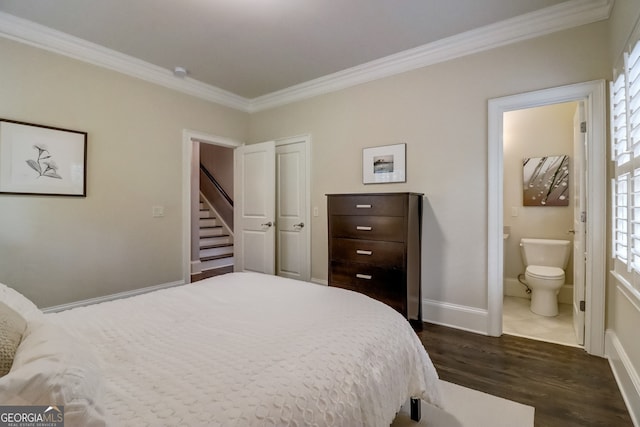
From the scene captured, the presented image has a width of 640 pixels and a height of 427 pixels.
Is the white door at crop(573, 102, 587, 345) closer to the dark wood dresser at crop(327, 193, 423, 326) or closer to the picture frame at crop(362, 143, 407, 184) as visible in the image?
the dark wood dresser at crop(327, 193, 423, 326)

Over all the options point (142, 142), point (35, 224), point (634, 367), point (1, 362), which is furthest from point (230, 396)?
point (142, 142)

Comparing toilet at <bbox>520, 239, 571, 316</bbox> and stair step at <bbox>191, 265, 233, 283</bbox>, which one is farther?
stair step at <bbox>191, 265, 233, 283</bbox>

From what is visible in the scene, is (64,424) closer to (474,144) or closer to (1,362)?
(1,362)

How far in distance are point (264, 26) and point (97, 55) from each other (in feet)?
5.71

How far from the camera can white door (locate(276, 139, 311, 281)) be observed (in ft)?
12.6

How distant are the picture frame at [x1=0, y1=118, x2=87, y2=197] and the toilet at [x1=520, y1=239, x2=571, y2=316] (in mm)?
4615

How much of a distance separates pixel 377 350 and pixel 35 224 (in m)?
3.09

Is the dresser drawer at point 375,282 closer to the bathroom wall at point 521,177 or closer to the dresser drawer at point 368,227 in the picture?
the dresser drawer at point 368,227

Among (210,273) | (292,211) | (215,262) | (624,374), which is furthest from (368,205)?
(215,262)

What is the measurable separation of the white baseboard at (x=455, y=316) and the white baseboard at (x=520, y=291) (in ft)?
4.88

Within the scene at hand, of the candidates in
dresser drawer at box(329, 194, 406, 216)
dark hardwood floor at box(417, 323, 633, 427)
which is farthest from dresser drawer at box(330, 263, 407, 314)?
dresser drawer at box(329, 194, 406, 216)

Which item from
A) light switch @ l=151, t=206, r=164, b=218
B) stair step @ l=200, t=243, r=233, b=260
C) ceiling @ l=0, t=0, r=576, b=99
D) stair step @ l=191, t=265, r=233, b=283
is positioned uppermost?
ceiling @ l=0, t=0, r=576, b=99

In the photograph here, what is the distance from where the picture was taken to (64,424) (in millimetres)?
583

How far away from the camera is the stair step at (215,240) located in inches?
226
